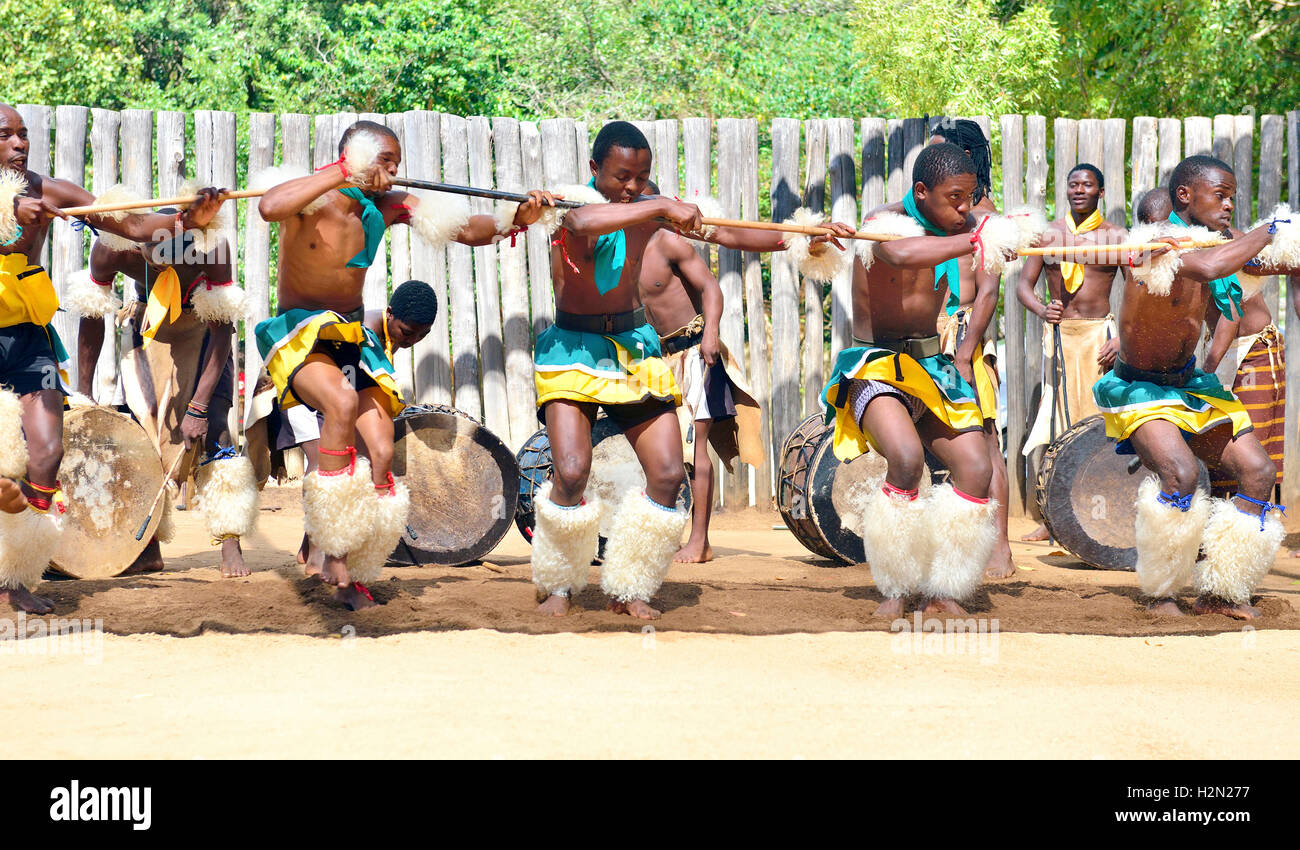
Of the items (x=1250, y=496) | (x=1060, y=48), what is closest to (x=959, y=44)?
(x=1060, y=48)

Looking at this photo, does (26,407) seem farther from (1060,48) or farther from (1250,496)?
(1060,48)

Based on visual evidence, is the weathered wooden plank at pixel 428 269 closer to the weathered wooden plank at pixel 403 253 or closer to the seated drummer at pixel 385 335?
the weathered wooden plank at pixel 403 253

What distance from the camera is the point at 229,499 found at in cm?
635

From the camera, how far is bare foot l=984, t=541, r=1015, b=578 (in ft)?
22.6

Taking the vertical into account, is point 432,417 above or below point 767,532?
above

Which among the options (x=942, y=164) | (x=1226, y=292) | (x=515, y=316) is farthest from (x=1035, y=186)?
(x=942, y=164)

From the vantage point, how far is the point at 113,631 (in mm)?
5180

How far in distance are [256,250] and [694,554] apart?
3668 mm

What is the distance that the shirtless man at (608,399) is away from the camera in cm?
539

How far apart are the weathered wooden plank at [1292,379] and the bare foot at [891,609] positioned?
460cm

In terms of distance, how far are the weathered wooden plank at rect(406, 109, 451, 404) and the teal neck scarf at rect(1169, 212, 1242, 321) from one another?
458 cm

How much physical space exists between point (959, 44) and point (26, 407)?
14635 mm

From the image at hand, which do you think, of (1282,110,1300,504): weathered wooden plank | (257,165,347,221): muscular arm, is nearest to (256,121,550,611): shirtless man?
(257,165,347,221): muscular arm

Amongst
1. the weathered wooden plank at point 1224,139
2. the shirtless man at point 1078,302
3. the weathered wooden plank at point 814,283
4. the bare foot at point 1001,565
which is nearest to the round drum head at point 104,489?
the bare foot at point 1001,565
